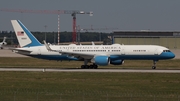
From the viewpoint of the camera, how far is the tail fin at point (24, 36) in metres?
66.8

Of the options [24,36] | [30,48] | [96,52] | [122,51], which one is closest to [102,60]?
[96,52]

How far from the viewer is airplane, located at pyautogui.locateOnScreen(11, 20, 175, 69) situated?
204ft
